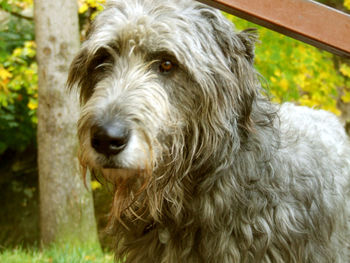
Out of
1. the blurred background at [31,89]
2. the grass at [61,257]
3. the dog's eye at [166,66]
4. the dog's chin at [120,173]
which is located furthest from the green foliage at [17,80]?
the dog's chin at [120,173]

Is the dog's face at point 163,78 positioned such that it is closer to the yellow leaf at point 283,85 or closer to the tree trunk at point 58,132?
the tree trunk at point 58,132

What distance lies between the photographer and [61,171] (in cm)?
723

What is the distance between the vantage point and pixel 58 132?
23.5ft

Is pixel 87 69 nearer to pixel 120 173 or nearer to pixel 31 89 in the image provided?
pixel 120 173

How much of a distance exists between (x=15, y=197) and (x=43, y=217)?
5101 millimetres

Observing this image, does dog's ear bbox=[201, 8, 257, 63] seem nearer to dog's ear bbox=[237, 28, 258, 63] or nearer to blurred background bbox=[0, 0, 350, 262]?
dog's ear bbox=[237, 28, 258, 63]

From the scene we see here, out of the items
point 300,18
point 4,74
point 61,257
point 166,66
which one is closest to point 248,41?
point 166,66

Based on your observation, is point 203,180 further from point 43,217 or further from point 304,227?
point 43,217

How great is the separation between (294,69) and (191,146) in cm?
449

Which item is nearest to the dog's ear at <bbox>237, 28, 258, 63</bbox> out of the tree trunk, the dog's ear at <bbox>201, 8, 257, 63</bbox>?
the dog's ear at <bbox>201, 8, 257, 63</bbox>

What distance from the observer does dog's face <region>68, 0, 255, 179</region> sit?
3082mm

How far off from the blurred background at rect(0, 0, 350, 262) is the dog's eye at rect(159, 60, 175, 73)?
9.86 ft

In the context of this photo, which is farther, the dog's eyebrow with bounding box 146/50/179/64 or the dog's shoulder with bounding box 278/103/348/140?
the dog's shoulder with bounding box 278/103/348/140

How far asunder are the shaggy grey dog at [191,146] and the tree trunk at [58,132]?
3.54 metres
